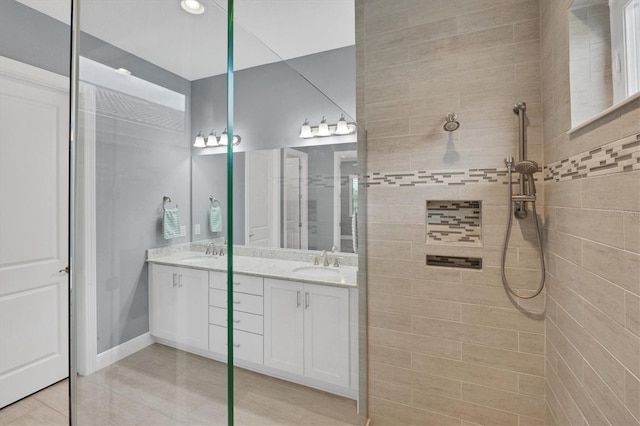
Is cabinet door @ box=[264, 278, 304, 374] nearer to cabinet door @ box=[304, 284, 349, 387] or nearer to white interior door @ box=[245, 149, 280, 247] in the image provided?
cabinet door @ box=[304, 284, 349, 387]

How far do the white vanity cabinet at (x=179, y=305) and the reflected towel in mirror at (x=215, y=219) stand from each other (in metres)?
0.13

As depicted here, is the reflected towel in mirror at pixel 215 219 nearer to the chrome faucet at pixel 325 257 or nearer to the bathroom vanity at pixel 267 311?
the bathroom vanity at pixel 267 311

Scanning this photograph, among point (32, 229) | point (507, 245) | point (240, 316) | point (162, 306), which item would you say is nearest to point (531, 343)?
point (507, 245)

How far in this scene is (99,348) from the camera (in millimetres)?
783

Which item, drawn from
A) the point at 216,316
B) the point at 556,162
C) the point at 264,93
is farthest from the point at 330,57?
the point at 216,316

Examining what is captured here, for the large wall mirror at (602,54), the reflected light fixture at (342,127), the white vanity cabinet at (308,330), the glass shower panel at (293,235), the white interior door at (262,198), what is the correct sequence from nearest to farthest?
the large wall mirror at (602,54) < the glass shower panel at (293,235) < the white interior door at (262,198) < the white vanity cabinet at (308,330) < the reflected light fixture at (342,127)

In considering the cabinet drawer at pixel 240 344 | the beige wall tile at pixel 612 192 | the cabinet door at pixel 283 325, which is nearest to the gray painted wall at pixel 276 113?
the cabinet drawer at pixel 240 344

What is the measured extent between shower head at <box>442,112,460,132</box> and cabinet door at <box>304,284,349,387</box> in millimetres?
1101

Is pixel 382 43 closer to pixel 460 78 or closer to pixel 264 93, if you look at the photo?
pixel 460 78

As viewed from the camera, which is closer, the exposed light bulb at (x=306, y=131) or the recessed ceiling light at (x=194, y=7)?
the recessed ceiling light at (x=194, y=7)

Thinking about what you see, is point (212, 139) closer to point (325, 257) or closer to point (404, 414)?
point (325, 257)

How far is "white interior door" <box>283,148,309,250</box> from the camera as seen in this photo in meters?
1.61

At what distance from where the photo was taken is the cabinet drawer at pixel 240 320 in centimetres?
80

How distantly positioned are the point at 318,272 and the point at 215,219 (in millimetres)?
1103
